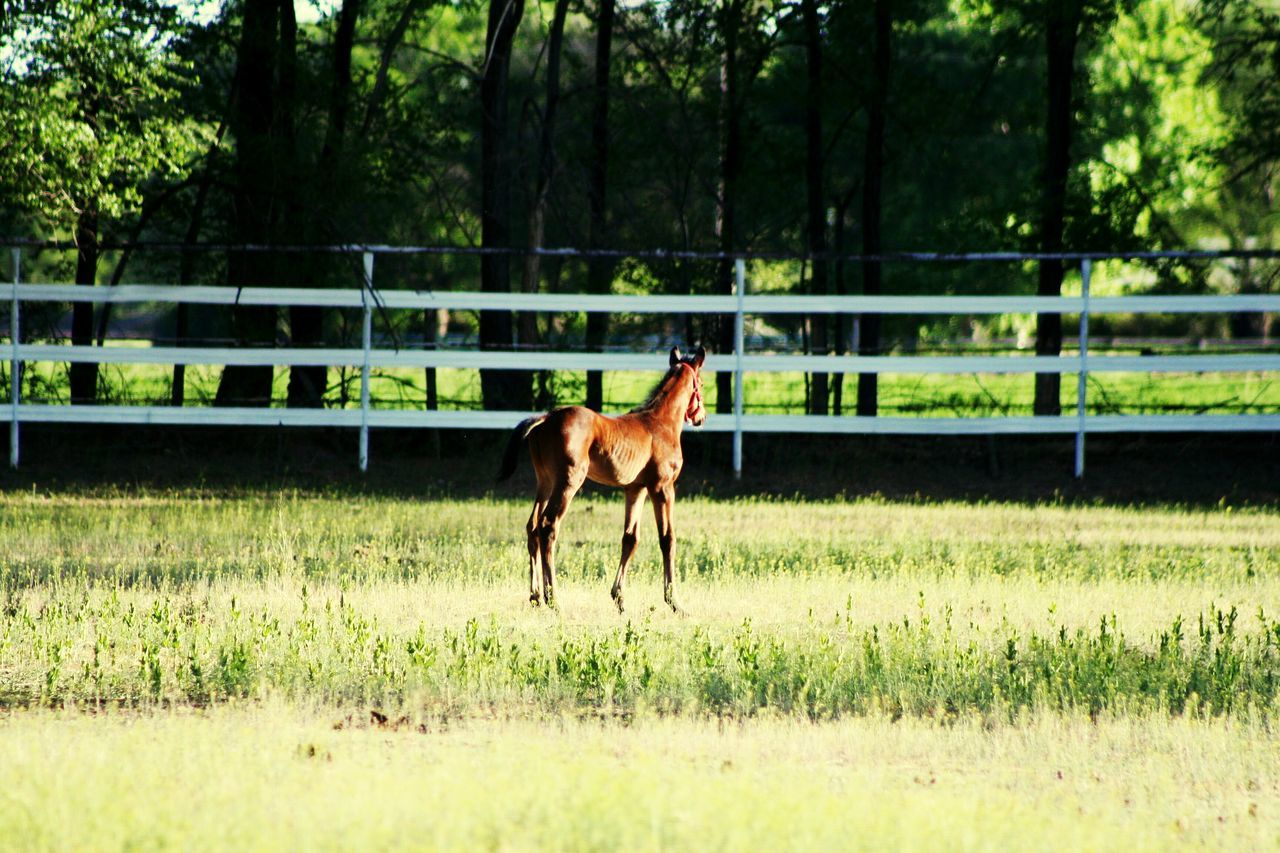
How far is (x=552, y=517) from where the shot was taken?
815 centimetres

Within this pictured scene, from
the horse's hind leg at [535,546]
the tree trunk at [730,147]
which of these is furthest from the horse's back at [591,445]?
the tree trunk at [730,147]

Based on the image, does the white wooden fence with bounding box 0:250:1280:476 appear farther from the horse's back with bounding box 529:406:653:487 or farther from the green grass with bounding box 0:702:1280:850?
the green grass with bounding box 0:702:1280:850

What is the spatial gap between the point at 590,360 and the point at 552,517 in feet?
25.9

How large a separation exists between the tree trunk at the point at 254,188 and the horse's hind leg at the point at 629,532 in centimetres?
873

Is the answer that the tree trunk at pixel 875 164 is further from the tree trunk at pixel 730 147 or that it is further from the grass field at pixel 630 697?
the grass field at pixel 630 697

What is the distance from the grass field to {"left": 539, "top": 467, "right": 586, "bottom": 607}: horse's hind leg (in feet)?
0.47

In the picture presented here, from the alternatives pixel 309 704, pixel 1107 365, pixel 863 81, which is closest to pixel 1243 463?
pixel 1107 365

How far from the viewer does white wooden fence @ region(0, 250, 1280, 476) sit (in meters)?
15.5

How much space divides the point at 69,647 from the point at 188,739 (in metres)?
1.88

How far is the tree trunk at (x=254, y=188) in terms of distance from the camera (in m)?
16.8

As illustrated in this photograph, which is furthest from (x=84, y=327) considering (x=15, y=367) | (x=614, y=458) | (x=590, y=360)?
(x=614, y=458)

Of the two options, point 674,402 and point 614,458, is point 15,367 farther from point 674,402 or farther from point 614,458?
point 614,458

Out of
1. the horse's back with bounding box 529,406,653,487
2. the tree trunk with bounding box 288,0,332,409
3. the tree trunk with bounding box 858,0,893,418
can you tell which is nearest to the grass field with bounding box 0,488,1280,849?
the horse's back with bounding box 529,406,653,487

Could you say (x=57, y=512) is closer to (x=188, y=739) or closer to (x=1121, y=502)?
(x=188, y=739)
